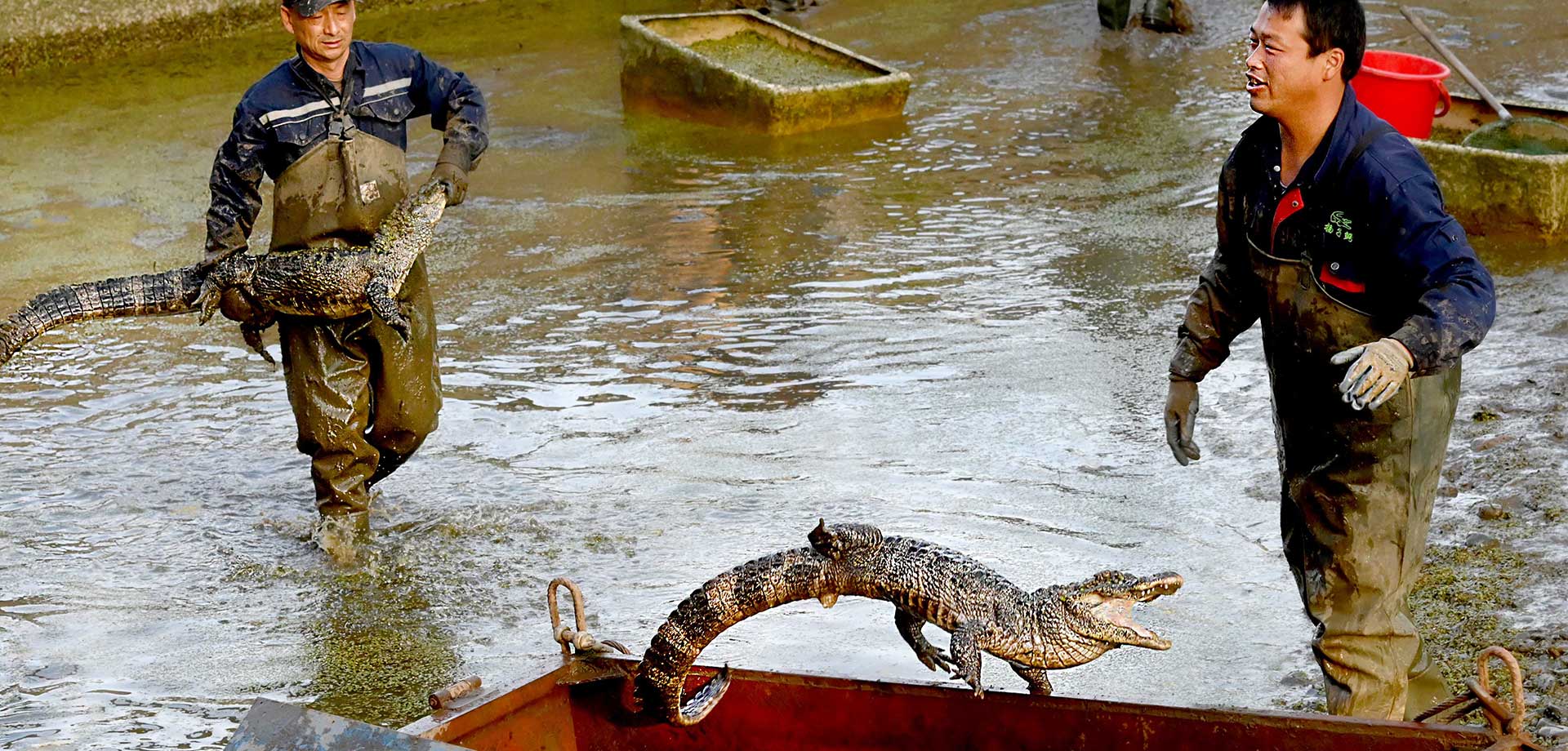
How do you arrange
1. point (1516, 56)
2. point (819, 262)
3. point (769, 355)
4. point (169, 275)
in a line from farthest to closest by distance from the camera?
point (1516, 56) < point (819, 262) < point (769, 355) < point (169, 275)

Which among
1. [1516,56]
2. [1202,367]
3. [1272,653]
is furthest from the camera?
[1516,56]

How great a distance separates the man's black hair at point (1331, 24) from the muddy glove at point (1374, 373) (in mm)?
749

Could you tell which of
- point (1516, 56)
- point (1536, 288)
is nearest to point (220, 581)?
point (1536, 288)

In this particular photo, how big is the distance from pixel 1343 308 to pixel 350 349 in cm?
333

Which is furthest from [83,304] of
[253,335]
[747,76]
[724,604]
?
[747,76]

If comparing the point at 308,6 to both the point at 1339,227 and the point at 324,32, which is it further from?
the point at 1339,227

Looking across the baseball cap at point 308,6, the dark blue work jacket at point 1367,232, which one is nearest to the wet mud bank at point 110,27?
the baseball cap at point 308,6

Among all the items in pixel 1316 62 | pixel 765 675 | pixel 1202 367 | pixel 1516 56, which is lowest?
pixel 1516 56

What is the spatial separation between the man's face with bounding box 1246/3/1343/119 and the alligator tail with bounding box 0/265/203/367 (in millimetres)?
3430

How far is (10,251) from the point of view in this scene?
345 inches

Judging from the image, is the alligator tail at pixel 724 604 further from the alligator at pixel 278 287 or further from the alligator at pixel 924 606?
the alligator at pixel 278 287

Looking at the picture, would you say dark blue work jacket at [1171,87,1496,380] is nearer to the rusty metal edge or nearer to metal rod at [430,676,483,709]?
the rusty metal edge

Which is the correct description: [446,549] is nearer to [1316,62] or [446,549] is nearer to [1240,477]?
[1240,477]

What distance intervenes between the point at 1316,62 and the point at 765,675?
188cm
